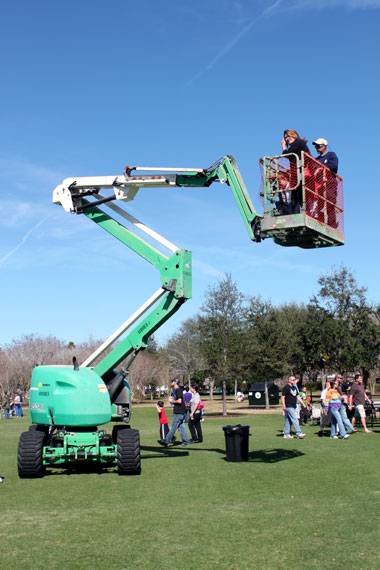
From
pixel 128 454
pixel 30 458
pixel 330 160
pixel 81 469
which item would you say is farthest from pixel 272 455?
pixel 330 160

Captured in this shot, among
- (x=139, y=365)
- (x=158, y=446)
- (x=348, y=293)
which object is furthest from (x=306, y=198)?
(x=139, y=365)

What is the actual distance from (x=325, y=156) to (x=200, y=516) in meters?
6.27

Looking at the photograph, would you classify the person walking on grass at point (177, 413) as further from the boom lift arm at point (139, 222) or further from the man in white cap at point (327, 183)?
the man in white cap at point (327, 183)

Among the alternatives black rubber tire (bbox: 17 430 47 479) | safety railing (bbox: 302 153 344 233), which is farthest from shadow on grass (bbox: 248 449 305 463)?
safety railing (bbox: 302 153 344 233)

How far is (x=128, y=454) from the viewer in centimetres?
1088

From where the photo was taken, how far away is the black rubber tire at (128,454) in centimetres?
1088

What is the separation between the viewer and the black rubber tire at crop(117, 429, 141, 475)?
10.9 m

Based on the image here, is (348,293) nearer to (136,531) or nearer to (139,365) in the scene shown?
(139,365)

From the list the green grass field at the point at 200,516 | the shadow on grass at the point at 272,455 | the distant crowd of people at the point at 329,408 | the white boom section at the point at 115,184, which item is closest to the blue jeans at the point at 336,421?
the distant crowd of people at the point at 329,408

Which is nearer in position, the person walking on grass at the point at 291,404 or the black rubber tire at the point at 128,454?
the black rubber tire at the point at 128,454

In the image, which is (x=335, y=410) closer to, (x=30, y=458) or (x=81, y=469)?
(x=81, y=469)

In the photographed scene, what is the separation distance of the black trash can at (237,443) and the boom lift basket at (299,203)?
4615 millimetres

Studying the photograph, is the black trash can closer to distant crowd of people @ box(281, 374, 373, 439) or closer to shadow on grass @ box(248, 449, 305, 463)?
shadow on grass @ box(248, 449, 305, 463)

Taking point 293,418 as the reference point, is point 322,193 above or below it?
→ above
